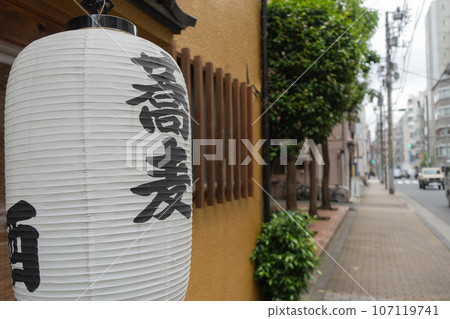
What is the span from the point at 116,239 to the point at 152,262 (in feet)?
0.71

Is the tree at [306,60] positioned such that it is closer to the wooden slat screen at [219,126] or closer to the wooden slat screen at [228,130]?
the wooden slat screen at [219,126]

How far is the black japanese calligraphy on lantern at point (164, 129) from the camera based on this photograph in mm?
1452

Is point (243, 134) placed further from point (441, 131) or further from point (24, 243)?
point (24, 243)

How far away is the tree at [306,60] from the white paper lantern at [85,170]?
4.89 meters

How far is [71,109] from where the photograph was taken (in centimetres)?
133

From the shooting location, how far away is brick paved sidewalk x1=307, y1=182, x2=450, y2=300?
5.29 meters

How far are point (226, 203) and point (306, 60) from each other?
3.59 m

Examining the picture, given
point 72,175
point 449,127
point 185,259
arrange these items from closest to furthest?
point 72,175 < point 185,259 < point 449,127

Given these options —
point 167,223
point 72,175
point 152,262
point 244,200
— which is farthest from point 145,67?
point 244,200

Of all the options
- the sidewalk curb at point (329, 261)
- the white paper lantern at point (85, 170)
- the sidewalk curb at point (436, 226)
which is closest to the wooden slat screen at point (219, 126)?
the white paper lantern at point (85, 170)

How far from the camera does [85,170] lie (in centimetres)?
132

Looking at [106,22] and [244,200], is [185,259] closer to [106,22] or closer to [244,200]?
[106,22]

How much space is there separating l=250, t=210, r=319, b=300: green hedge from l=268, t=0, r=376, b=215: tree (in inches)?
84.1

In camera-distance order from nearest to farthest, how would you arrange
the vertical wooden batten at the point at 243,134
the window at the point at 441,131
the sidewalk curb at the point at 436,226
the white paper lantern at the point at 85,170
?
the white paper lantern at the point at 85,170, the window at the point at 441,131, the vertical wooden batten at the point at 243,134, the sidewalk curb at the point at 436,226
